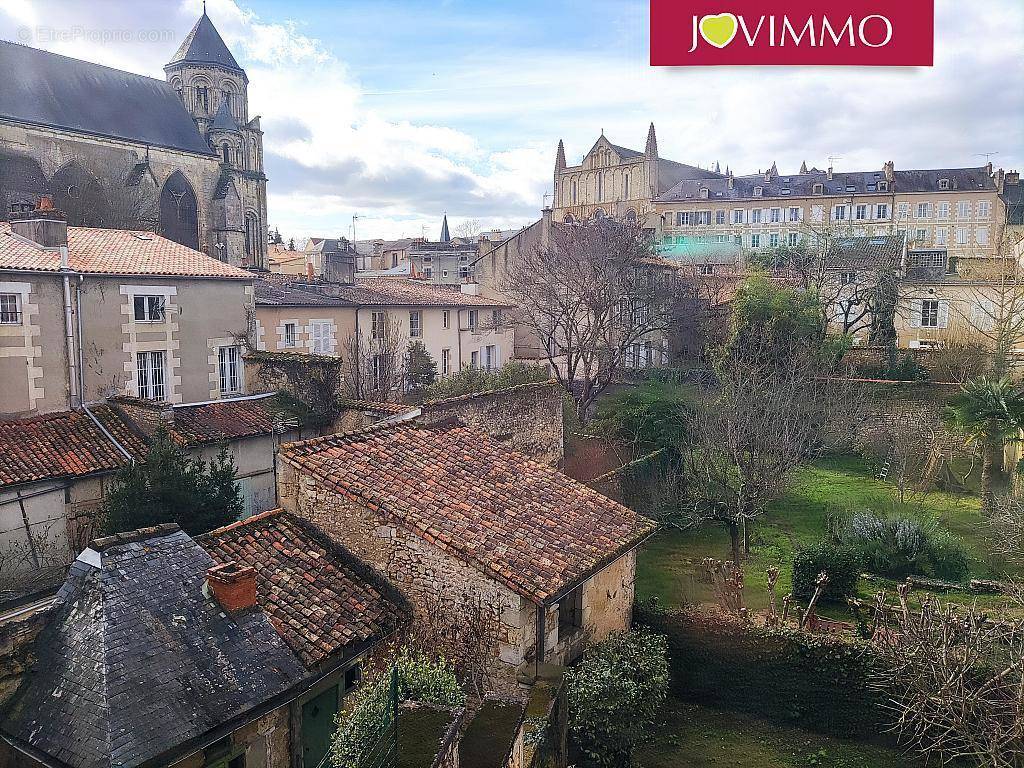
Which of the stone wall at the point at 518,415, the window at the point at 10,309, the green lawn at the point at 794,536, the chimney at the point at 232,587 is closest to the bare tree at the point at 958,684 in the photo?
the green lawn at the point at 794,536

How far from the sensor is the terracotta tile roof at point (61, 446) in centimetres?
1259

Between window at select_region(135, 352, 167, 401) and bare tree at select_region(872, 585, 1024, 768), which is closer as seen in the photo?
bare tree at select_region(872, 585, 1024, 768)

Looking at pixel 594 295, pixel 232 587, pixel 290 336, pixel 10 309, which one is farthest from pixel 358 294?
pixel 232 587

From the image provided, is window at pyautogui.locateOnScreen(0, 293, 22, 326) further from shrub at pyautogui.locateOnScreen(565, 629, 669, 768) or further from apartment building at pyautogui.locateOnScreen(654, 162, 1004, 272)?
apartment building at pyautogui.locateOnScreen(654, 162, 1004, 272)

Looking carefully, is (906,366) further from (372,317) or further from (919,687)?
(919,687)

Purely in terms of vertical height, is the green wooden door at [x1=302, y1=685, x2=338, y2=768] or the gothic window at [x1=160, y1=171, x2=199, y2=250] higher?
the gothic window at [x1=160, y1=171, x2=199, y2=250]

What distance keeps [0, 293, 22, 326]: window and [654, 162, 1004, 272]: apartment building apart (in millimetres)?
42398

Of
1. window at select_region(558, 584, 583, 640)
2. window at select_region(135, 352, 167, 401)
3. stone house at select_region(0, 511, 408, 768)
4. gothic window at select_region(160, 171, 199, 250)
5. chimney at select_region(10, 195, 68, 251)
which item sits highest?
gothic window at select_region(160, 171, 199, 250)

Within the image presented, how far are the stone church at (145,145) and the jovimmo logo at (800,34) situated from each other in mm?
29519

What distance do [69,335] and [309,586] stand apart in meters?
11.3

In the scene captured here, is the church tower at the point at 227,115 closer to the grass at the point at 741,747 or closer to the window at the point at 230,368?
the window at the point at 230,368

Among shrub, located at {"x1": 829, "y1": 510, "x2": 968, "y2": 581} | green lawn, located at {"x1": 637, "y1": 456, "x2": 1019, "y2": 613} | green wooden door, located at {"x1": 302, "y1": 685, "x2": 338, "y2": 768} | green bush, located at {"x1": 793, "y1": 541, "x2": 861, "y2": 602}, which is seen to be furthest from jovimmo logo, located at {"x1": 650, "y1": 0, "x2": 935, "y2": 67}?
shrub, located at {"x1": 829, "y1": 510, "x2": 968, "y2": 581}

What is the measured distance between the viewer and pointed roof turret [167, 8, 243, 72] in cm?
4800

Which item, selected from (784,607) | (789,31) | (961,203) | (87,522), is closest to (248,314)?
(87,522)
